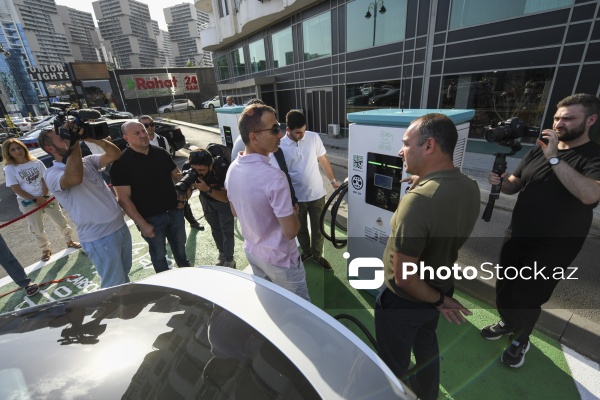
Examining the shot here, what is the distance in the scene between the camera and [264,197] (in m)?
1.82

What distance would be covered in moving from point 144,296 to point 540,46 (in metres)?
10.0

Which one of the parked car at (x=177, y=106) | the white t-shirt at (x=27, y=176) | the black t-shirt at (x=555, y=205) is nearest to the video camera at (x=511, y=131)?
the black t-shirt at (x=555, y=205)

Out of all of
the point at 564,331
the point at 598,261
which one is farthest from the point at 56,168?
the point at 598,261

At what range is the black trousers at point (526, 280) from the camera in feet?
6.40

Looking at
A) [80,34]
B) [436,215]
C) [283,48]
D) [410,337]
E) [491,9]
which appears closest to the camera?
[436,215]

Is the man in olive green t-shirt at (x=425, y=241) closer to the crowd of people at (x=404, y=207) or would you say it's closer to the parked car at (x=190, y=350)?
the crowd of people at (x=404, y=207)

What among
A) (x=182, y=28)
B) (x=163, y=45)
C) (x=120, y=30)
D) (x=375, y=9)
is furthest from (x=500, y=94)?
(x=163, y=45)

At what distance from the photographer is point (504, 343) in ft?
7.82

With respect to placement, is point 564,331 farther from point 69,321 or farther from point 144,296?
point 69,321

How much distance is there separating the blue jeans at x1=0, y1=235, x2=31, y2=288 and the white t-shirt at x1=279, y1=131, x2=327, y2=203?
3416 mm

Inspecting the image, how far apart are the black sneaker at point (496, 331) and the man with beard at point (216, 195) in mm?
2785

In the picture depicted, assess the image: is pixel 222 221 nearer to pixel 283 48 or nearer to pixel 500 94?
pixel 500 94

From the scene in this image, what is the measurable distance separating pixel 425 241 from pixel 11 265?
452cm

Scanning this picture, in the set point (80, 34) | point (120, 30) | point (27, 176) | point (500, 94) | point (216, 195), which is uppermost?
point (120, 30)
